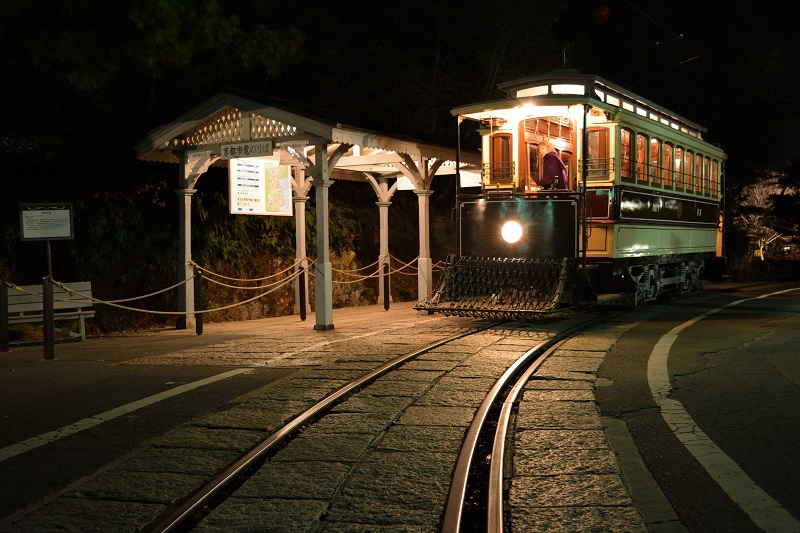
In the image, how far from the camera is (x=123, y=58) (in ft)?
47.1

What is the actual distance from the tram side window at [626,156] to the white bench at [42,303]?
922 centimetres

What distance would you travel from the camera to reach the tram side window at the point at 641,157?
15.4 metres

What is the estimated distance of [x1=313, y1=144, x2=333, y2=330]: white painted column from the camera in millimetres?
13062

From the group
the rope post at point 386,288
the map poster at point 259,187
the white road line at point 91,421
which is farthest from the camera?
the rope post at point 386,288

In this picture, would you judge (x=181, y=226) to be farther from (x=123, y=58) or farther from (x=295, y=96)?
(x=295, y=96)

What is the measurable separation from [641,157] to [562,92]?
7.27ft

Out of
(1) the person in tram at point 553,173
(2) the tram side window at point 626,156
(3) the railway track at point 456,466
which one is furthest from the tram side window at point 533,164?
(3) the railway track at point 456,466

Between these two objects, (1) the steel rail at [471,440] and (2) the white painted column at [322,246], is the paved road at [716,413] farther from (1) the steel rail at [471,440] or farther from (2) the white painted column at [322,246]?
(2) the white painted column at [322,246]

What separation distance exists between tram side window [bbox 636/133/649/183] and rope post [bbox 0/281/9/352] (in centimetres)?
1091

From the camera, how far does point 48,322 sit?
33.6 feet

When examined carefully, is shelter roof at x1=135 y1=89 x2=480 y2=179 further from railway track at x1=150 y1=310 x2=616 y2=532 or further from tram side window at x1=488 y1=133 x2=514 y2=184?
railway track at x1=150 y1=310 x2=616 y2=532

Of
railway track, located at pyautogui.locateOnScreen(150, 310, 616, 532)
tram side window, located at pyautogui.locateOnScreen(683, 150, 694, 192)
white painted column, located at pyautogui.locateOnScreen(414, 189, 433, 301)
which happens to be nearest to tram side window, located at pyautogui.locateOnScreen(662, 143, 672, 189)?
tram side window, located at pyautogui.locateOnScreen(683, 150, 694, 192)

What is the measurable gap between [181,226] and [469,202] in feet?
16.5

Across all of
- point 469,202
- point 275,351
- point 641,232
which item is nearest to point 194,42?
point 469,202
